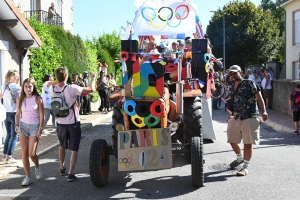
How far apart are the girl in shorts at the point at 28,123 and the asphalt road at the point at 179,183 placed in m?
0.49

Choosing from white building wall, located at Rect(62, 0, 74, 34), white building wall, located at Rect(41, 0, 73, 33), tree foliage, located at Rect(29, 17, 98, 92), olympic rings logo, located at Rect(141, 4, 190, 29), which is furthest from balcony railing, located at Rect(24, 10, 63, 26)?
olympic rings logo, located at Rect(141, 4, 190, 29)

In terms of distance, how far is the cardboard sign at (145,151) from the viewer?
245 inches

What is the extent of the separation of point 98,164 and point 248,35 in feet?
128

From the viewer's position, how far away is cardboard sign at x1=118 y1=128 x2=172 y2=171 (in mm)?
6215

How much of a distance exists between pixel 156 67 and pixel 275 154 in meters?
4.02

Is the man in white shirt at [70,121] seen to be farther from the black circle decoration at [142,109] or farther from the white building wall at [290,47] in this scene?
the white building wall at [290,47]

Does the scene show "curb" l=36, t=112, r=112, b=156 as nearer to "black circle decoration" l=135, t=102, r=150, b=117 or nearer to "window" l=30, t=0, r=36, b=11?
"black circle decoration" l=135, t=102, r=150, b=117

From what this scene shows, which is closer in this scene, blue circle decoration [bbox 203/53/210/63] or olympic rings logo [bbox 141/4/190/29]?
blue circle decoration [bbox 203/53/210/63]

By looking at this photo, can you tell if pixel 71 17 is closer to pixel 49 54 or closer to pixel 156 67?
pixel 49 54

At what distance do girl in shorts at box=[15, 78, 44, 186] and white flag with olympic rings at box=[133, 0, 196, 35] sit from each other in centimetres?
371

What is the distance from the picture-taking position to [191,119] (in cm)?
727

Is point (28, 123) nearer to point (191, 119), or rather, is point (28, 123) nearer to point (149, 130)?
point (149, 130)

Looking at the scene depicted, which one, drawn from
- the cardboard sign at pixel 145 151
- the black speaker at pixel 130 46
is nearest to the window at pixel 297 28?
the black speaker at pixel 130 46

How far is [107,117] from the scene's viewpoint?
18062mm
